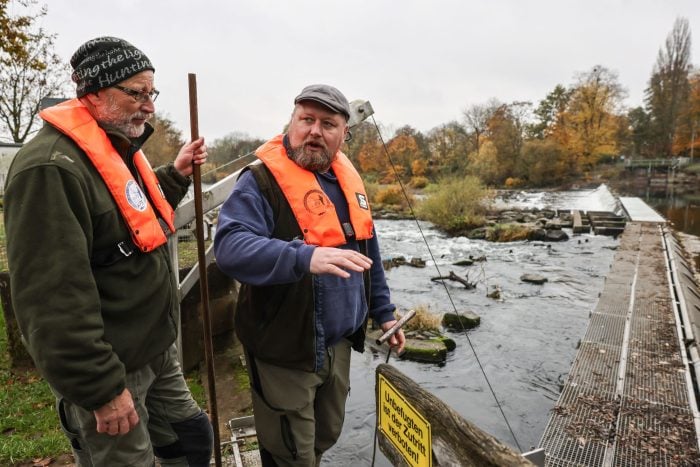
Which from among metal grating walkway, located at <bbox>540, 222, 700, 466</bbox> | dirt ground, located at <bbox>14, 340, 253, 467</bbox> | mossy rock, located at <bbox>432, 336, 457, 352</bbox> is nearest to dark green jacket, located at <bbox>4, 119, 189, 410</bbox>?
dirt ground, located at <bbox>14, 340, 253, 467</bbox>

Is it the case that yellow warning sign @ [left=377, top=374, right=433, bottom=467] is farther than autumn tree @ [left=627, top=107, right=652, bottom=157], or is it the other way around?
autumn tree @ [left=627, top=107, right=652, bottom=157]

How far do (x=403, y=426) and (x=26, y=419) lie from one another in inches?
135

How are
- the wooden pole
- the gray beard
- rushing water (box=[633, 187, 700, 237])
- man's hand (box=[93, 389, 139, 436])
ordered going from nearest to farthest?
1. man's hand (box=[93, 389, 139, 436])
2. the gray beard
3. the wooden pole
4. rushing water (box=[633, 187, 700, 237])

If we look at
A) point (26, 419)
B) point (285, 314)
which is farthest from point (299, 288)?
point (26, 419)

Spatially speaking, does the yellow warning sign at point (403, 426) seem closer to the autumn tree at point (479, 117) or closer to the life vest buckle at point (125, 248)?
the life vest buckle at point (125, 248)

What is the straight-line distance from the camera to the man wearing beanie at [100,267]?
58.2 inches

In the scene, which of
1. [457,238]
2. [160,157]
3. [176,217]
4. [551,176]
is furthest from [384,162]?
[176,217]

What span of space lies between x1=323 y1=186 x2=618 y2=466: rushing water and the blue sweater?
278 centimetres

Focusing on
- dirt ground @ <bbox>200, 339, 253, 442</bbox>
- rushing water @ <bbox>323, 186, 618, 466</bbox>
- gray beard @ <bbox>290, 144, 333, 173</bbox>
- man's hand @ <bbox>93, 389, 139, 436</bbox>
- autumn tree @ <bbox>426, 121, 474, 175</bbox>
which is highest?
autumn tree @ <bbox>426, 121, 474, 175</bbox>

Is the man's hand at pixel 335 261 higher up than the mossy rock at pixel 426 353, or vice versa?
the man's hand at pixel 335 261

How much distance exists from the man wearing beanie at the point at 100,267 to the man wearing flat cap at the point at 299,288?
0.38m

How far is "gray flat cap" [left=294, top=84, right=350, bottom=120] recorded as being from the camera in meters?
2.20

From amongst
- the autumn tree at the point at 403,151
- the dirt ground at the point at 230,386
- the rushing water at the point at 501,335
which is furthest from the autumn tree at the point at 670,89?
the dirt ground at the point at 230,386

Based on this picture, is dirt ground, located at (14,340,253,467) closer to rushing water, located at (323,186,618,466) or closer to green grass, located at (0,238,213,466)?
green grass, located at (0,238,213,466)
